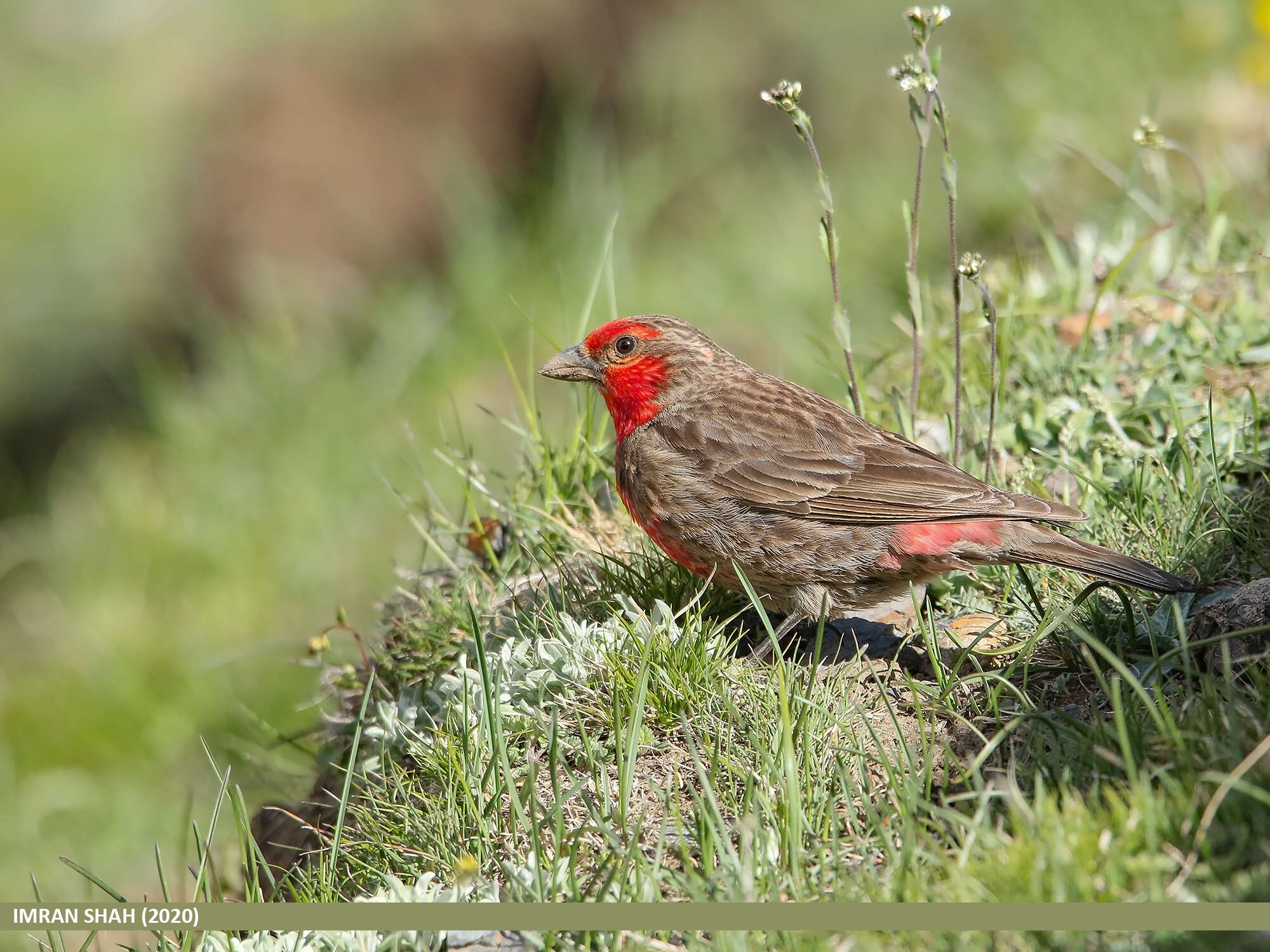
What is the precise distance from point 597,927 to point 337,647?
2850mm

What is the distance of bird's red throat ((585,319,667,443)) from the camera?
173 inches

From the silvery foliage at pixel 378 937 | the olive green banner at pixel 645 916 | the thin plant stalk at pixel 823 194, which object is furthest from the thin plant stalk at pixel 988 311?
the silvery foliage at pixel 378 937

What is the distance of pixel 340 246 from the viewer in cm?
1021

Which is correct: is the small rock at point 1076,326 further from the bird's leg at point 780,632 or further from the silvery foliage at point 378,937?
the silvery foliage at point 378,937

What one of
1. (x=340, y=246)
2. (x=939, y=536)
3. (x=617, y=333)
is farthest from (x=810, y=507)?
(x=340, y=246)

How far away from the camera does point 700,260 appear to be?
8773mm

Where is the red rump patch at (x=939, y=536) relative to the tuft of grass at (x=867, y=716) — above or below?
above

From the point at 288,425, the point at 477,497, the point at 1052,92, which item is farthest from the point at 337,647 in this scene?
the point at 1052,92

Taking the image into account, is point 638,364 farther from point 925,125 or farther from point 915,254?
point 925,125

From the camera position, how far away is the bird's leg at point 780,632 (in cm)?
358

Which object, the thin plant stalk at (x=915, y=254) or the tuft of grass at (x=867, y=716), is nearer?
the tuft of grass at (x=867, y=716)

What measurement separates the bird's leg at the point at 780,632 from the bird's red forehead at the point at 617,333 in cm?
114

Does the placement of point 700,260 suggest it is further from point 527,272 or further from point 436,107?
point 436,107

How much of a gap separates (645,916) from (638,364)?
218cm
